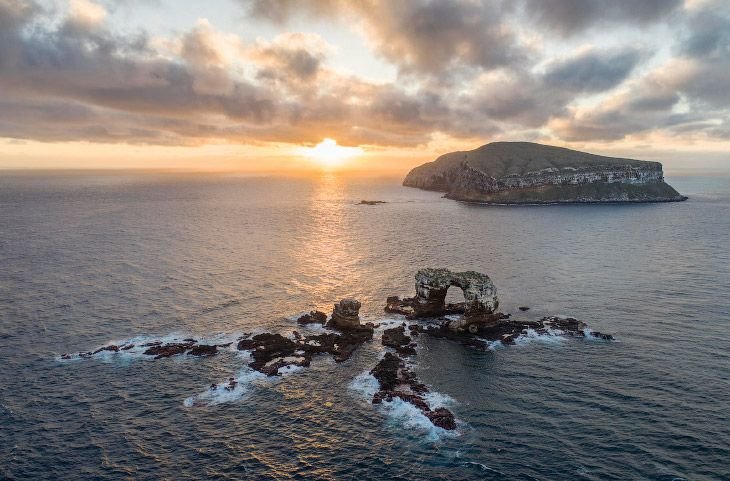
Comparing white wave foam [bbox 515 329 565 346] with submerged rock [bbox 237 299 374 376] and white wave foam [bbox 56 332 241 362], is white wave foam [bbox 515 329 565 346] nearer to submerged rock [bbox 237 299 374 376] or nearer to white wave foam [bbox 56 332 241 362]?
submerged rock [bbox 237 299 374 376]

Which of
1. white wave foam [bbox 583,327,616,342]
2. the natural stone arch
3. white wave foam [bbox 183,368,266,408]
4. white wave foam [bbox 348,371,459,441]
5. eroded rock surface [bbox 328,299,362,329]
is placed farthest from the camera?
the natural stone arch

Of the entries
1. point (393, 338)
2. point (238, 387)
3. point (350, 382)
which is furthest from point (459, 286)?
point (238, 387)

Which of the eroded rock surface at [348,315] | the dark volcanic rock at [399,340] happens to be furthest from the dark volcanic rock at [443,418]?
the eroded rock surface at [348,315]

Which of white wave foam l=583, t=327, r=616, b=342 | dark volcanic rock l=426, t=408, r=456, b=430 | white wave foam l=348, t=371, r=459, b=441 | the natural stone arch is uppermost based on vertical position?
the natural stone arch

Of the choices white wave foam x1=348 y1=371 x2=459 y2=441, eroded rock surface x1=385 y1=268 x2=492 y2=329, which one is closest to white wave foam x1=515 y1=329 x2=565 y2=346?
eroded rock surface x1=385 y1=268 x2=492 y2=329

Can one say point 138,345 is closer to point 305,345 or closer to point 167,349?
point 167,349

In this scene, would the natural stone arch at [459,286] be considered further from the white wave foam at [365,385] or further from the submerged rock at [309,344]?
the white wave foam at [365,385]
